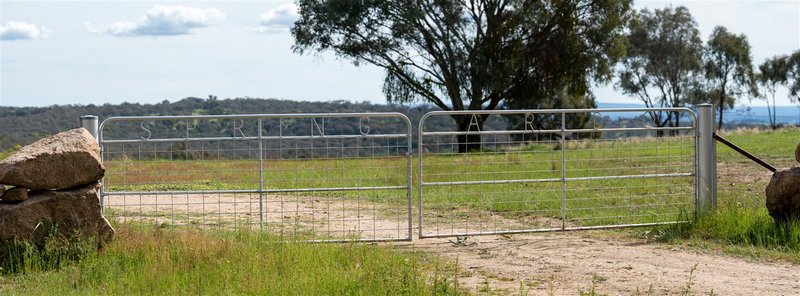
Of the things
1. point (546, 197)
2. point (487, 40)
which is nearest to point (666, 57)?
point (487, 40)

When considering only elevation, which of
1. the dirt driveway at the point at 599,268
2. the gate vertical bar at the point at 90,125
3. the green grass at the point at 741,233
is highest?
the gate vertical bar at the point at 90,125

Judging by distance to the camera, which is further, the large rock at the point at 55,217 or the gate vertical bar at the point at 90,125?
the gate vertical bar at the point at 90,125

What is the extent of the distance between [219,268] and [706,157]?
7.51 m

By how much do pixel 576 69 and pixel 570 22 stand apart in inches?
85.1

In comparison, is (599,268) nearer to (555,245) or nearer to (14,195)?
(555,245)

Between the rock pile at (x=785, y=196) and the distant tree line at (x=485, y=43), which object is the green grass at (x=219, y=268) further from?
the distant tree line at (x=485, y=43)

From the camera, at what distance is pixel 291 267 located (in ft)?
32.3

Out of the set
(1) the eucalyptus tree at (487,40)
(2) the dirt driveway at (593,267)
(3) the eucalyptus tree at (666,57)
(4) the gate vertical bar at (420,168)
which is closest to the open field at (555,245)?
(2) the dirt driveway at (593,267)

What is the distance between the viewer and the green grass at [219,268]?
902 cm

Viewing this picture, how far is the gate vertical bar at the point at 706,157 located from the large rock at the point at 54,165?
27.0ft

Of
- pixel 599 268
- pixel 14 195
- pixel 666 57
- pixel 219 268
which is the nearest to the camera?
pixel 219 268

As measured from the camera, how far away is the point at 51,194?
10.9 meters

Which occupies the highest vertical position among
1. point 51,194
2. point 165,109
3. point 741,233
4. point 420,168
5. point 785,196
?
point 165,109

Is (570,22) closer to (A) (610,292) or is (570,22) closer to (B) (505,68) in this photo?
(B) (505,68)
